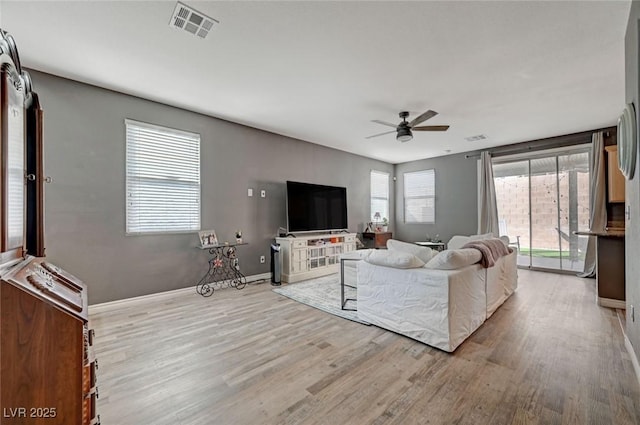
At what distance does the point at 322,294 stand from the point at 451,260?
204 centimetres

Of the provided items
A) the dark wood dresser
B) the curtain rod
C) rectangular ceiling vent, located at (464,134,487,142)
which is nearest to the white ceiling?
the curtain rod

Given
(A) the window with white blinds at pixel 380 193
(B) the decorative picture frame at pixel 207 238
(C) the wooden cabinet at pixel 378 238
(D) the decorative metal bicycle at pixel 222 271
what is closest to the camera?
(B) the decorative picture frame at pixel 207 238

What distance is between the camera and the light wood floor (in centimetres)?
162

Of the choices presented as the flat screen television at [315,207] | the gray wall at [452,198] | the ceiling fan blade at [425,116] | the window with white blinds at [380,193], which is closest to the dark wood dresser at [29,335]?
the ceiling fan blade at [425,116]

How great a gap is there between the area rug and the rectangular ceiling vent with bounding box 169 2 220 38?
3.03 metres

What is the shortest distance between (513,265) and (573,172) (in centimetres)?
287

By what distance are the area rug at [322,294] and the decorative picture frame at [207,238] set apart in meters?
1.17

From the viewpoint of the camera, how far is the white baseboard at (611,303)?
3.34 metres

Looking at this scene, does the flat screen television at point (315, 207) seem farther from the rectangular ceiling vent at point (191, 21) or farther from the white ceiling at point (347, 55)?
the rectangular ceiling vent at point (191, 21)

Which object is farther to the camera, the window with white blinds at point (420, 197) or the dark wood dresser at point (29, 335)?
the window with white blinds at point (420, 197)

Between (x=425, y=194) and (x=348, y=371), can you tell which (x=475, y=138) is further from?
(x=348, y=371)

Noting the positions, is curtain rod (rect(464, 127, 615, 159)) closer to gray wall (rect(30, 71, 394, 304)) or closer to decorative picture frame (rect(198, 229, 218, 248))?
gray wall (rect(30, 71, 394, 304))

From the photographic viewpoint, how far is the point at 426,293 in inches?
95.0

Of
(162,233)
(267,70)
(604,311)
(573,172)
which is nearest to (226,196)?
(162,233)
